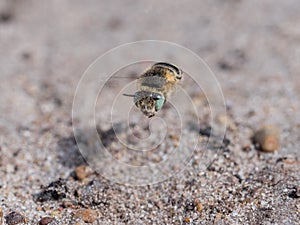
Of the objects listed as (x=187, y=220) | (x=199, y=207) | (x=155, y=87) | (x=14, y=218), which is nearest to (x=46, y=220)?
(x=14, y=218)

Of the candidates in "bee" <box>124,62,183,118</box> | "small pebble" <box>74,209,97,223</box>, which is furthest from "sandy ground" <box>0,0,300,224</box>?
"bee" <box>124,62,183,118</box>

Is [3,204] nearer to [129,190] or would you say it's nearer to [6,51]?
[129,190]

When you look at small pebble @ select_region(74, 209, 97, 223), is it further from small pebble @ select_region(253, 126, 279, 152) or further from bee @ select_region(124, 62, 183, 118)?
small pebble @ select_region(253, 126, 279, 152)

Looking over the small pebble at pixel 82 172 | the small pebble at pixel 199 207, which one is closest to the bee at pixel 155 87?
the small pebble at pixel 199 207

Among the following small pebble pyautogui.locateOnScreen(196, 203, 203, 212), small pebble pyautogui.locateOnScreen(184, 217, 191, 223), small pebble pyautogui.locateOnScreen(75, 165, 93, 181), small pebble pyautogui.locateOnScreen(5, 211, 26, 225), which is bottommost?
small pebble pyautogui.locateOnScreen(5, 211, 26, 225)

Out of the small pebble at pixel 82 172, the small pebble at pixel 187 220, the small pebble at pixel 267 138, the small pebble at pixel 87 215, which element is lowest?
the small pebble at pixel 87 215

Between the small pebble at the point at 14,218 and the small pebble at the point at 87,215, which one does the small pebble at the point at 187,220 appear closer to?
the small pebble at the point at 87,215
